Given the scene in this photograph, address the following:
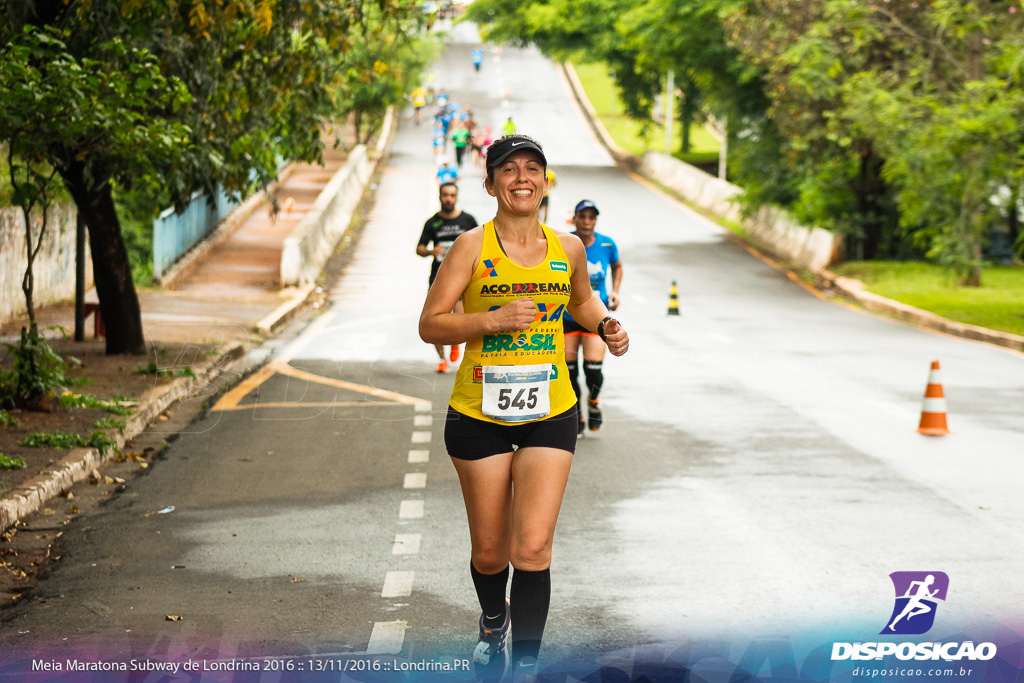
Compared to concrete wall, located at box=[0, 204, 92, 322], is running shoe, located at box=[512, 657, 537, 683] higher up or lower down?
higher up

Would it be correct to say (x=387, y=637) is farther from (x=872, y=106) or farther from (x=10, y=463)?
(x=872, y=106)

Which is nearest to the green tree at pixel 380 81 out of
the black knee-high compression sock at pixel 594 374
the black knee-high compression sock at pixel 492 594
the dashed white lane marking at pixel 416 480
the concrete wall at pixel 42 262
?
the concrete wall at pixel 42 262

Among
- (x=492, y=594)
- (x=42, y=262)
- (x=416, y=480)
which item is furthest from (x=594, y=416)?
(x=42, y=262)

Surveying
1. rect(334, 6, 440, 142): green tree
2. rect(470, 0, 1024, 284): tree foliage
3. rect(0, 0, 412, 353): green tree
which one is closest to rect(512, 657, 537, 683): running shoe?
rect(0, 0, 412, 353): green tree

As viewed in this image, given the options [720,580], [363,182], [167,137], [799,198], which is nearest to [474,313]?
[720,580]

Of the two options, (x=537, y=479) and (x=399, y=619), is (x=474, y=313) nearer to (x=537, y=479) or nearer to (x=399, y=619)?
(x=537, y=479)

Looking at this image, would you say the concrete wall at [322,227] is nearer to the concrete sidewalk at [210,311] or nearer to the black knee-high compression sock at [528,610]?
the concrete sidewalk at [210,311]

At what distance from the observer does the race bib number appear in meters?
4.90

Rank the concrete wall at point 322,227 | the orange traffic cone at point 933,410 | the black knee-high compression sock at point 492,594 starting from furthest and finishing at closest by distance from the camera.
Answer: the concrete wall at point 322,227 → the orange traffic cone at point 933,410 → the black knee-high compression sock at point 492,594

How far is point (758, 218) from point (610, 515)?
2752 cm

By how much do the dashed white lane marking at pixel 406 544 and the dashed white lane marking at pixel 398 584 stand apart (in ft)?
1.47

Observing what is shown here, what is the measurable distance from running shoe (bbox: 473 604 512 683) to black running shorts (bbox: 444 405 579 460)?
0.72 meters

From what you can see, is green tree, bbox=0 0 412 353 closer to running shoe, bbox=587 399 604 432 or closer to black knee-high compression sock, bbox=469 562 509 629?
running shoe, bbox=587 399 604 432

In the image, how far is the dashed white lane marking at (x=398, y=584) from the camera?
21.5 ft
